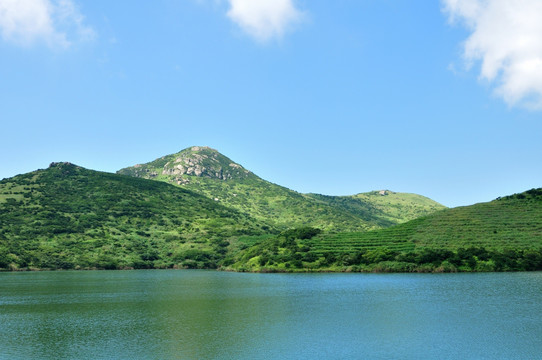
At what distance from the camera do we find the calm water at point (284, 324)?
51.4 meters

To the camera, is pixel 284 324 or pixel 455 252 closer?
pixel 284 324

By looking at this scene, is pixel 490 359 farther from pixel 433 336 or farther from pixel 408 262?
pixel 408 262

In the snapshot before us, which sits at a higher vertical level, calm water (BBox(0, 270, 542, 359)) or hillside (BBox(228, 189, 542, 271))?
hillside (BBox(228, 189, 542, 271))

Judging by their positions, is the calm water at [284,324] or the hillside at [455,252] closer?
the calm water at [284,324]

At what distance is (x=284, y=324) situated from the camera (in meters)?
68.0

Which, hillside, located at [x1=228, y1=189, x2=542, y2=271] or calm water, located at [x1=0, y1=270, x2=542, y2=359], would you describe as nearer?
calm water, located at [x1=0, y1=270, x2=542, y2=359]

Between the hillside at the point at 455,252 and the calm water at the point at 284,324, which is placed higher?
the hillside at the point at 455,252

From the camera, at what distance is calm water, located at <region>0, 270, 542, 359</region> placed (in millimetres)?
51375

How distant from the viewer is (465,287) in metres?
111

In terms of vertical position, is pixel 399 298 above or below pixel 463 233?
below

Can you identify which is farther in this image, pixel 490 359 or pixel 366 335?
pixel 366 335

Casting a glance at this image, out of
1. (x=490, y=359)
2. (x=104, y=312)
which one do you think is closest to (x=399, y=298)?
(x=490, y=359)

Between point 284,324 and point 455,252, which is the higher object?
point 455,252

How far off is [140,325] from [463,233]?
514ft
